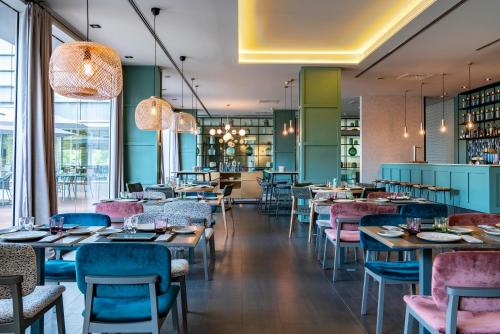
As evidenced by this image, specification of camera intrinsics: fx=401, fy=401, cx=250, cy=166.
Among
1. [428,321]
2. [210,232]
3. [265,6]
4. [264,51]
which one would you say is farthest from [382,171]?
[428,321]

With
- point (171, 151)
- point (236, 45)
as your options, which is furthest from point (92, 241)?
point (171, 151)

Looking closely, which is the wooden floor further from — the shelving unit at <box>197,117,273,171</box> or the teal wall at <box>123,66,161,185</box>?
the shelving unit at <box>197,117,273,171</box>

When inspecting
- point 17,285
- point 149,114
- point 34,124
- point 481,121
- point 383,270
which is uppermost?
point 481,121

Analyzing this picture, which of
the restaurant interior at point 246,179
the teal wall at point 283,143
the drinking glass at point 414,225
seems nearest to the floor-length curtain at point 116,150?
the restaurant interior at point 246,179

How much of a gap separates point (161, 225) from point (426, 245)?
193 centimetres

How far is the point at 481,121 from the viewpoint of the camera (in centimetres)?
1198

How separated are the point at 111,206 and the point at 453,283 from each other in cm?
364

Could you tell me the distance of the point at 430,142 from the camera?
15.5m

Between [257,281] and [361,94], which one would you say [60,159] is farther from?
[361,94]

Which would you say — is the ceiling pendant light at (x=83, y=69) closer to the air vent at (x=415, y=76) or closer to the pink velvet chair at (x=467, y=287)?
the pink velvet chair at (x=467, y=287)

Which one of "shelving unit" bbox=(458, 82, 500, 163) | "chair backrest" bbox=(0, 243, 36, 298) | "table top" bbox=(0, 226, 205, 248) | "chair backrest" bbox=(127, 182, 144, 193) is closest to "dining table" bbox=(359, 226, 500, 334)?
"table top" bbox=(0, 226, 205, 248)

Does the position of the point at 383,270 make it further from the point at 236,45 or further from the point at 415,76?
the point at 415,76

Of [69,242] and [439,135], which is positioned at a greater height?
[439,135]

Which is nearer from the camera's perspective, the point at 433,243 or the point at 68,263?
the point at 433,243
